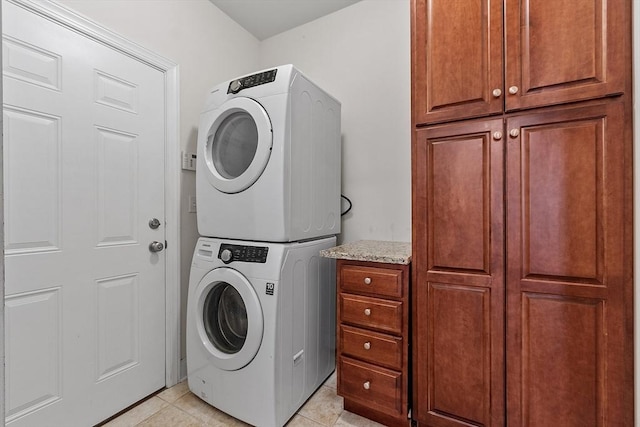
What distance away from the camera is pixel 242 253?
A: 1.60 metres

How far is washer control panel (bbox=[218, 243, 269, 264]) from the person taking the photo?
5.08 feet

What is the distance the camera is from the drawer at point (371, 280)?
148 cm

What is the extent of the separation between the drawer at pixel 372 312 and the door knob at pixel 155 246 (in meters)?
1.08

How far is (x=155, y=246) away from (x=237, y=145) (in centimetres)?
74

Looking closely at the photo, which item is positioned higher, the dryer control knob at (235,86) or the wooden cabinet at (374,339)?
the dryer control knob at (235,86)

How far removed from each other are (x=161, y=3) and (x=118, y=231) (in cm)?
132

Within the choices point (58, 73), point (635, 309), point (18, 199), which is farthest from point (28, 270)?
point (635, 309)

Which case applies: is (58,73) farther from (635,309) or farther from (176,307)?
(635,309)

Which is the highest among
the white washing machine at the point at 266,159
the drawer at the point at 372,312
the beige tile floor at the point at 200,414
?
the white washing machine at the point at 266,159

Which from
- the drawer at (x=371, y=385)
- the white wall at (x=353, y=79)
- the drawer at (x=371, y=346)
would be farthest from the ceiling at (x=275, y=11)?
the drawer at (x=371, y=385)

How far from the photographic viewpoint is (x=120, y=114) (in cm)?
167

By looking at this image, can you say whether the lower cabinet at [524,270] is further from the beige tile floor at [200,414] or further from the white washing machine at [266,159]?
the white washing machine at [266,159]

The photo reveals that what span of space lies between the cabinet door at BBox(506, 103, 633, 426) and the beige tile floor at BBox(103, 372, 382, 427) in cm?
79

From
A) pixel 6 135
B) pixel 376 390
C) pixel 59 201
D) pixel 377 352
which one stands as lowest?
pixel 376 390
